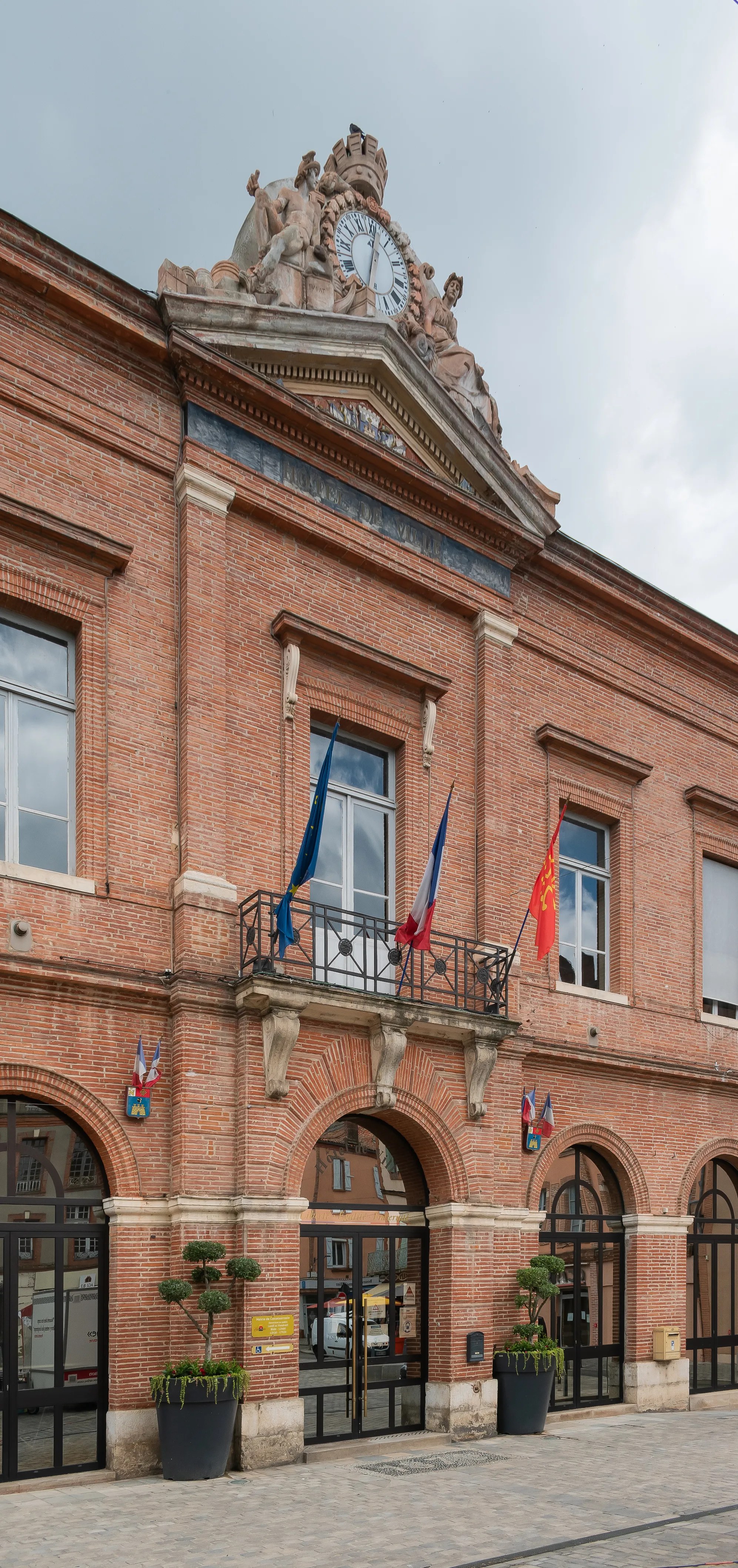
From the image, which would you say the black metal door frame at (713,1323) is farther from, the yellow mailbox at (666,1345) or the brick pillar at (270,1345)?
the brick pillar at (270,1345)

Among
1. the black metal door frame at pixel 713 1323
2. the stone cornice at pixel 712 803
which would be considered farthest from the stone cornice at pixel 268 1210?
the stone cornice at pixel 712 803

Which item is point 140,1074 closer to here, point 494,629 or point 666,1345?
point 494,629

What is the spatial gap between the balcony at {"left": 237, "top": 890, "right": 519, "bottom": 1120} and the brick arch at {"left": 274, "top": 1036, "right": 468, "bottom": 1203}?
18 cm

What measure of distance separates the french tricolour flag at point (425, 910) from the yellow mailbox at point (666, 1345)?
666 centimetres

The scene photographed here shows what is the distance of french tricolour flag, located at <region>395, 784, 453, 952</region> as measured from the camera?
12828 millimetres

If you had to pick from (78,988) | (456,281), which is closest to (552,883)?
(78,988)

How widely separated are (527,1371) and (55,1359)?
5.21m

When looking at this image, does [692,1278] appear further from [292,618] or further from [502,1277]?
[292,618]

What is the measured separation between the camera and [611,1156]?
54.2ft

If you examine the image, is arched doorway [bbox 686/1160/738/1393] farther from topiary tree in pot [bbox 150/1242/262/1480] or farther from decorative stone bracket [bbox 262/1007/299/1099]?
topiary tree in pot [bbox 150/1242/262/1480]

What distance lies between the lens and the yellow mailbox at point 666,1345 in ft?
53.2

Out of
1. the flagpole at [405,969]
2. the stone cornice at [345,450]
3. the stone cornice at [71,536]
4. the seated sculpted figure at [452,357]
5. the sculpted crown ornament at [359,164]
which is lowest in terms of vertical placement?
the flagpole at [405,969]

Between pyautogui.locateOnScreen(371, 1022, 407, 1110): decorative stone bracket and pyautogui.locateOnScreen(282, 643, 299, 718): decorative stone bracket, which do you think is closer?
pyautogui.locateOnScreen(371, 1022, 407, 1110): decorative stone bracket

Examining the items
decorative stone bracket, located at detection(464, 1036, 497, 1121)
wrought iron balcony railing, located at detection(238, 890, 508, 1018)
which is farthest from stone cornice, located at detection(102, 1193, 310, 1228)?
decorative stone bracket, located at detection(464, 1036, 497, 1121)
